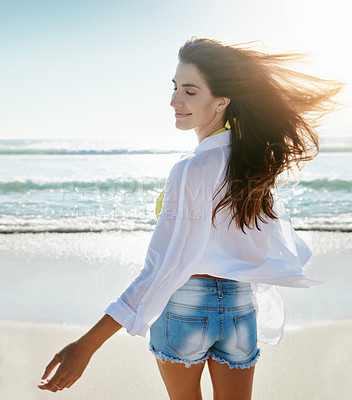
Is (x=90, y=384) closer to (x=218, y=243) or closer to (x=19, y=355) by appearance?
(x=19, y=355)

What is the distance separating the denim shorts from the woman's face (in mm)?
636

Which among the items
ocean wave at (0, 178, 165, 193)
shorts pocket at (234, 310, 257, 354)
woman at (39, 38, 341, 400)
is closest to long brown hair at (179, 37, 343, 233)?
woman at (39, 38, 341, 400)

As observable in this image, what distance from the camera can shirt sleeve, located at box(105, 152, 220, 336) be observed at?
1408mm

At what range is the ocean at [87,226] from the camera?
4.52 m

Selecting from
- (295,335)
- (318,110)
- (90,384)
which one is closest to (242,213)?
(318,110)

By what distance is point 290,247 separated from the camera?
1.79 meters

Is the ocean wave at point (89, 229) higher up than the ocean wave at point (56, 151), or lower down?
lower down

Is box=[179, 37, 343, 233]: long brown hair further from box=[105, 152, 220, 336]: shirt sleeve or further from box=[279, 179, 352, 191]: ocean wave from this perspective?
box=[279, 179, 352, 191]: ocean wave

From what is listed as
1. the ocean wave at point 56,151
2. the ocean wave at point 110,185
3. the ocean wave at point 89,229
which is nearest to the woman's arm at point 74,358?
the ocean wave at point 89,229

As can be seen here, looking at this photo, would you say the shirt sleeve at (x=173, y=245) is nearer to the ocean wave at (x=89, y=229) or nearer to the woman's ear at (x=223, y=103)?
the woman's ear at (x=223, y=103)

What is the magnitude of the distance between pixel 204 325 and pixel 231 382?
285 millimetres

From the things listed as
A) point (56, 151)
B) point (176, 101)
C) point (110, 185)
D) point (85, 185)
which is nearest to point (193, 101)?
point (176, 101)

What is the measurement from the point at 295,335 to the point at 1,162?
2109 centimetres

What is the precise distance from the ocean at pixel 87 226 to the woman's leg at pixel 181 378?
988mm
